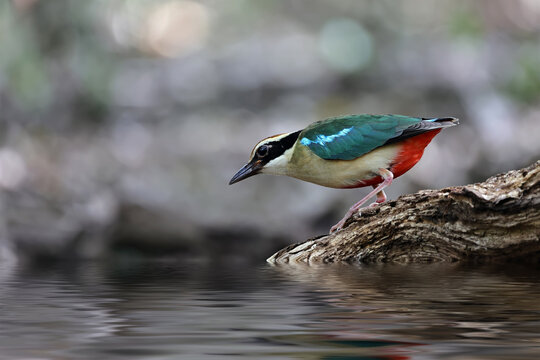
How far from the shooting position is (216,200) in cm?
1230

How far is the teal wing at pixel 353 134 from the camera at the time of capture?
5.96 meters

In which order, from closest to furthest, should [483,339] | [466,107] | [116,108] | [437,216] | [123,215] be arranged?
[483,339] → [437,216] → [123,215] → [466,107] → [116,108]

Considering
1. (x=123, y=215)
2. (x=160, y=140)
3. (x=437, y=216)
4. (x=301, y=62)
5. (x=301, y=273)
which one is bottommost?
(x=301, y=273)

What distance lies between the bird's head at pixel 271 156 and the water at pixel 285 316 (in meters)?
1.12

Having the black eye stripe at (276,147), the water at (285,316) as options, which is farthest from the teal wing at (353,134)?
the water at (285,316)

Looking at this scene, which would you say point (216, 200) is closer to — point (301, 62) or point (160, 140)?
point (160, 140)

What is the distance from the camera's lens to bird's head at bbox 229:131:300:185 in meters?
6.27

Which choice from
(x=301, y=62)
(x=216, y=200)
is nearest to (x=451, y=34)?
(x=301, y=62)

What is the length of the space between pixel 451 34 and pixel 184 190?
5.79 meters

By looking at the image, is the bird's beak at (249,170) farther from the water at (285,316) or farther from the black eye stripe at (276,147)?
the water at (285,316)

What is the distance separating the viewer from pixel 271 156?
20.7ft

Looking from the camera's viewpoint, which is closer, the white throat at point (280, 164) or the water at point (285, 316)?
the water at point (285, 316)

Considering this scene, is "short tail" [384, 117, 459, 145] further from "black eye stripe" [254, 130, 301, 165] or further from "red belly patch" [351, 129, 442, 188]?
"black eye stripe" [254, 130, 301, 165]

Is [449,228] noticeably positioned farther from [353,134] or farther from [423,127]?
[353,134]
